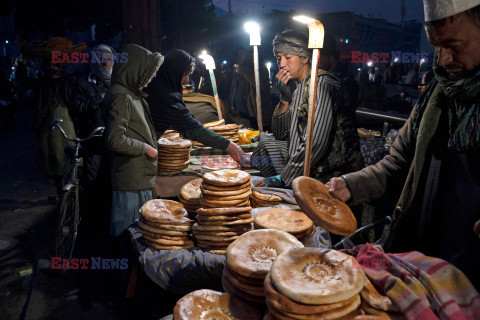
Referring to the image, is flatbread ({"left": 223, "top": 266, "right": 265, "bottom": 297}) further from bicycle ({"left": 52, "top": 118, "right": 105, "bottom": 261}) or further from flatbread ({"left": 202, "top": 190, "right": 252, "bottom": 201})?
bicycle ({"left": 52, "top": 118, "right": 105, "bottom": 261})

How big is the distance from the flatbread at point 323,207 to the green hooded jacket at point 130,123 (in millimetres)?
2520

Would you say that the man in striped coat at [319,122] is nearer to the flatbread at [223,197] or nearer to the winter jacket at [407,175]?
the flatbread at [223,197]

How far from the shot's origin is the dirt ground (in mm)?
4090

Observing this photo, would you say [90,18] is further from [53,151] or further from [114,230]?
[114,230]

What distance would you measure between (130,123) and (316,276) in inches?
127

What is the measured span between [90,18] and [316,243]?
659 inches

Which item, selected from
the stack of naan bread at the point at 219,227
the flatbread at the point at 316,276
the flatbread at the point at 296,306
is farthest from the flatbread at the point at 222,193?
the flatbread at the point at 296,306

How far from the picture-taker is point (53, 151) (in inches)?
253

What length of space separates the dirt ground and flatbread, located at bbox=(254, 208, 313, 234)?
1610mm

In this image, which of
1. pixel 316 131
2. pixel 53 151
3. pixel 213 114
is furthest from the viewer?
pixel 213 114

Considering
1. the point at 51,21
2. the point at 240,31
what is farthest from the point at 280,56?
the point at 240,31

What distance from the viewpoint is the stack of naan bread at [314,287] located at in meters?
1.52

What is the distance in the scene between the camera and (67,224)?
17.6ft

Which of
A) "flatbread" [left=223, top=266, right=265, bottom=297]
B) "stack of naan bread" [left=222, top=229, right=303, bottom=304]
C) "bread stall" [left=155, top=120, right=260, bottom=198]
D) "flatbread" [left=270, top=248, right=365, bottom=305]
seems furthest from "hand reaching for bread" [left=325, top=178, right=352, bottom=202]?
"bread stall" [left=155, top=120, right=260, bottom=198]
